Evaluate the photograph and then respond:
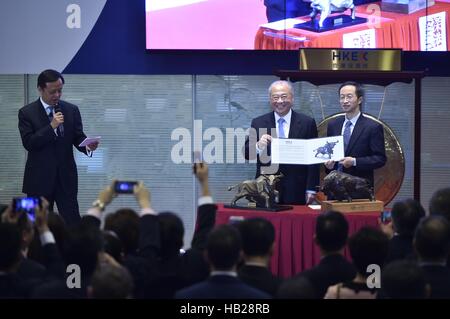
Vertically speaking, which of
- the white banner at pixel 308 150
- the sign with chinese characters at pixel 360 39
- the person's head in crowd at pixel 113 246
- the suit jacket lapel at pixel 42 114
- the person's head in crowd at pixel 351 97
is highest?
the sign with chinese characters at pixel 360 39

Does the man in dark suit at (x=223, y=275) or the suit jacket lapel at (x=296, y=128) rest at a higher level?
the suit jacket lapel at (x=296, y=128)

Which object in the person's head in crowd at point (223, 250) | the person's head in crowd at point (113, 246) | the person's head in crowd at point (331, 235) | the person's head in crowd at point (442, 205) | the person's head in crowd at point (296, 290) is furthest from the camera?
the person's head in crowd at point (442, 205)

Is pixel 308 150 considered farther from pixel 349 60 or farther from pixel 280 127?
pixel 349 60

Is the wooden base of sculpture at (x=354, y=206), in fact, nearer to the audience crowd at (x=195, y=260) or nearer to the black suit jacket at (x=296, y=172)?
the black suit jacket at (x=296, y=172)

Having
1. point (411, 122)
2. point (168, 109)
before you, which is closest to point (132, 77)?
point (168, 109)

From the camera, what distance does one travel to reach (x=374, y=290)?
3.64 meters

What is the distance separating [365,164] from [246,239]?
262 centimetres

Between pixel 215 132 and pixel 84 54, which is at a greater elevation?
pixel 84 54

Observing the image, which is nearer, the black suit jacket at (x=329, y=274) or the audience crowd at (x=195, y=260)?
the audience crowd at (x=195, y=260)

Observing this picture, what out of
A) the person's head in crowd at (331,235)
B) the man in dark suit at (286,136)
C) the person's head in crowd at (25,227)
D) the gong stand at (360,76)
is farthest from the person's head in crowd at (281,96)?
the person's head in crowd at (25,227)

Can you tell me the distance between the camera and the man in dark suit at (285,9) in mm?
7746

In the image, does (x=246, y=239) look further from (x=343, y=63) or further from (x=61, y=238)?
(x=343, y=63)

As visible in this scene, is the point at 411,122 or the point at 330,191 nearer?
the point at 330,191
